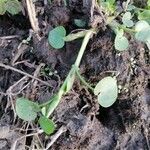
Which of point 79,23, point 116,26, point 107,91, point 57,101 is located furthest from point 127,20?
point 57,101

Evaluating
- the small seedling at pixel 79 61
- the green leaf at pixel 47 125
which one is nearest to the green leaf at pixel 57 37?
the small seedling at pixel 79 61

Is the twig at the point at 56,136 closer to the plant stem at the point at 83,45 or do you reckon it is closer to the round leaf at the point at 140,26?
the plant stem at the point at 83,45

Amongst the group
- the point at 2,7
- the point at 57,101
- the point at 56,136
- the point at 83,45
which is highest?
the point at 2,7

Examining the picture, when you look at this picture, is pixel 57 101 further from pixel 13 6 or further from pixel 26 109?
pixel 13 6

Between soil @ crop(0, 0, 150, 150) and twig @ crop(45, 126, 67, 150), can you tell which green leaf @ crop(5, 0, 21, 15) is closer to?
soil @ crop(0, 0, 150, 150)

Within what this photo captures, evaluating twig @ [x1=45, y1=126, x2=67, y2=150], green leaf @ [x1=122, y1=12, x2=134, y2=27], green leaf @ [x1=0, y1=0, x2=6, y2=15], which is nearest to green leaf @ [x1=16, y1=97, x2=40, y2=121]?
twig @ [x1=45, y1=126, x2=67, y2=150]
